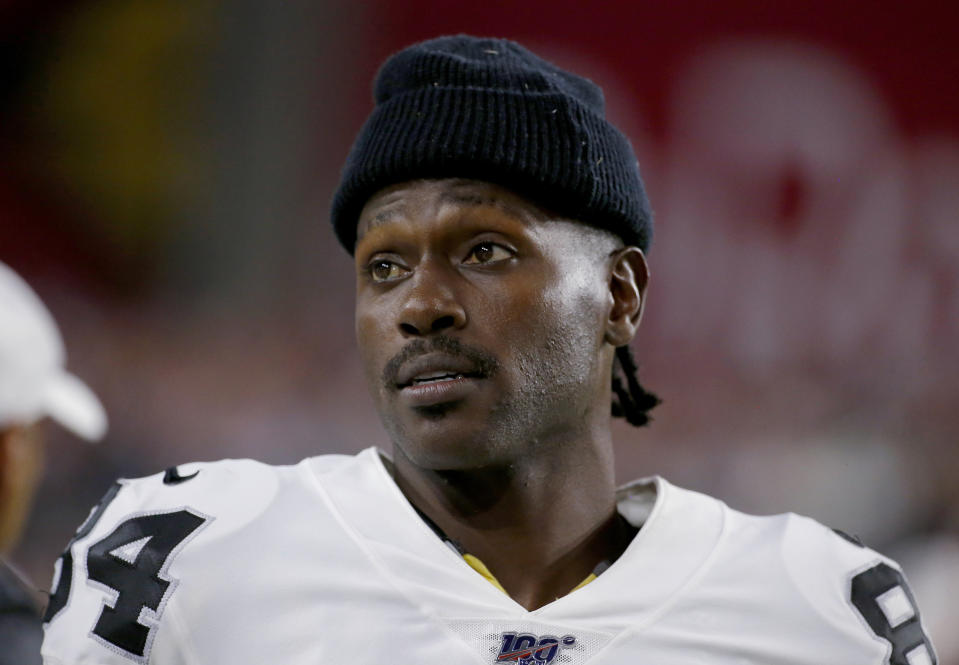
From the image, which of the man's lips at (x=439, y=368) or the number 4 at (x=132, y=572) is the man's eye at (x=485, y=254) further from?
the number 4 at (x=132, y=572)

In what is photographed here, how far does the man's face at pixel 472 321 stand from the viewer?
1.13 meters

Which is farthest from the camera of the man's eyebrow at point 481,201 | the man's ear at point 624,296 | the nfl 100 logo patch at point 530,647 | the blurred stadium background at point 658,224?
the blurred stadium background at point 658,224

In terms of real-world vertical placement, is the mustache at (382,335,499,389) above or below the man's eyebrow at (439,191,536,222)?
below

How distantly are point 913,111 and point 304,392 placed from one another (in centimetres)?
140

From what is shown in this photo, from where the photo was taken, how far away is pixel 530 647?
3.55 feet

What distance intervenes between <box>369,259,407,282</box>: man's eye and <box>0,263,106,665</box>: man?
0.53m

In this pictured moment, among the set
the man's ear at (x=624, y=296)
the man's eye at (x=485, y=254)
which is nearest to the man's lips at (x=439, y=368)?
the man's eye at (x=485, y=254)

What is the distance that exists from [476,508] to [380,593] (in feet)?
0.55

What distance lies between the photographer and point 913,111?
7.23ft

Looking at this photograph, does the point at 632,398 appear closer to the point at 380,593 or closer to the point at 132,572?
the point at 380,593

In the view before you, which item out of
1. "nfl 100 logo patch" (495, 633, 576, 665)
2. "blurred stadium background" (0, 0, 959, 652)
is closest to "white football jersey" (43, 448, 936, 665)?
"nfl 100 logo patch" (495, 633, 576, 665)

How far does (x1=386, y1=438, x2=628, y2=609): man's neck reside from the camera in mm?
1206

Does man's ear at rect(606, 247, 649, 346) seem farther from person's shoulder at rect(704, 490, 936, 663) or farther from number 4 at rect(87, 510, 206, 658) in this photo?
number 4 at rect(87, 510, 206, 658)

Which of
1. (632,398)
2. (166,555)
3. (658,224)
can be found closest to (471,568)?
(166,555)
